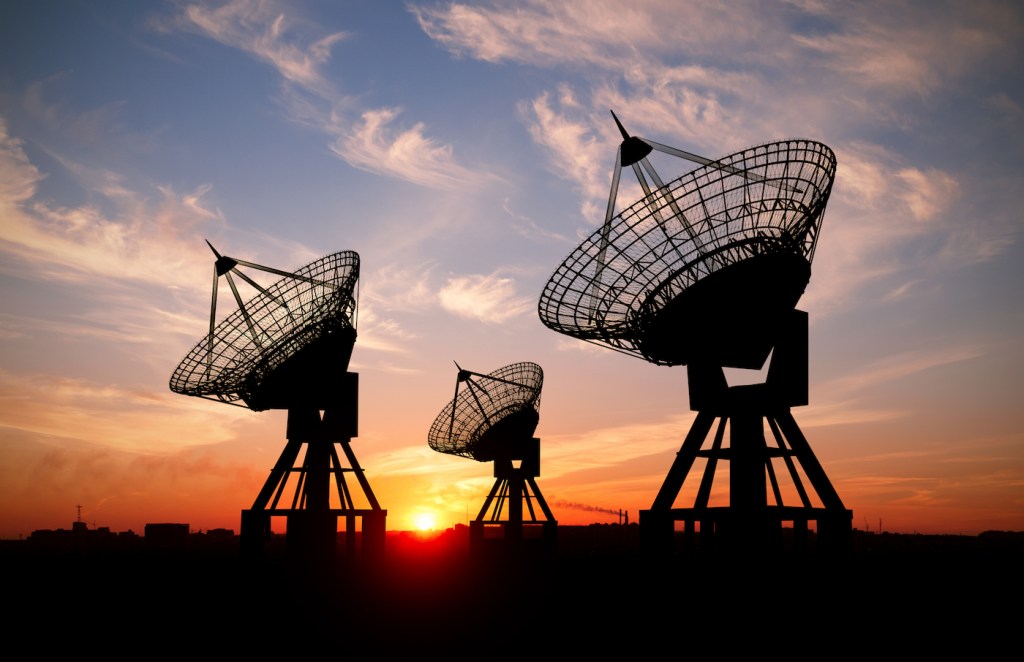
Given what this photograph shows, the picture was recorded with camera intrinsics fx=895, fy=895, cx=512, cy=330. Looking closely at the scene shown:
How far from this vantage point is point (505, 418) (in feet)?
180

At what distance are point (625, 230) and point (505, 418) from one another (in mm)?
30414

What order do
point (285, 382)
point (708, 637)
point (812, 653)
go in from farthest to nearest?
point (285, 382), point (708, 637), point (812, 653)

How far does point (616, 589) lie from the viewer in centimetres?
2923

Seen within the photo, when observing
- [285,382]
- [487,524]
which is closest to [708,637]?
[285,382]

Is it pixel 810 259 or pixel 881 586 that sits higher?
pixel 810 259

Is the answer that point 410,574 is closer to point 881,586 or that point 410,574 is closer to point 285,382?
point 285,382

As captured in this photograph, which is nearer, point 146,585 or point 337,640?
point 337,640

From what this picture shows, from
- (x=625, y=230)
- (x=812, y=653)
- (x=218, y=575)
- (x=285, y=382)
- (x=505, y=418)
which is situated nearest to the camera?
(x=812, y=653)

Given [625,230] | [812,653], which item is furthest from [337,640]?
[625,230]

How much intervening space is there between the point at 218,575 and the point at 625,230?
36.5 metres

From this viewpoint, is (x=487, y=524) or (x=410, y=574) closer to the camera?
(x=410, y=574)

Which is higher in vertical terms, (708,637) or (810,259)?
(810,259)

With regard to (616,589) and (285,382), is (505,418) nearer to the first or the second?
(285,382)

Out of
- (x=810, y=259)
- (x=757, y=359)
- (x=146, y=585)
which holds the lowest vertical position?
(x=146, y=585)
